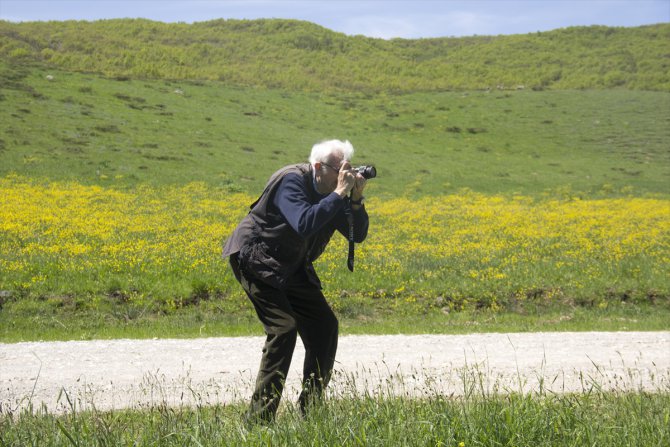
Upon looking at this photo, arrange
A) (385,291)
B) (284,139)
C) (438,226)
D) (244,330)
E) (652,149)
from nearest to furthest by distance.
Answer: (244,330)
(385,291)
(438,226)
(284,139)
(652,149)

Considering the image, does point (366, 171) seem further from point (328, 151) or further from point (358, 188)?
point (328, 151)

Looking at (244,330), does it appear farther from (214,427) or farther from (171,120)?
(171,120)

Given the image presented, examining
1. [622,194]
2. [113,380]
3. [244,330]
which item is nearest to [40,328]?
[244,330]

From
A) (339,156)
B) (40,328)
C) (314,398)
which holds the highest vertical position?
(339,156)

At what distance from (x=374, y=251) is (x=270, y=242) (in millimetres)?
13101

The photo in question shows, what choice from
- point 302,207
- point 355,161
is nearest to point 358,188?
point 302,207

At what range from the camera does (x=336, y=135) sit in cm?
4703

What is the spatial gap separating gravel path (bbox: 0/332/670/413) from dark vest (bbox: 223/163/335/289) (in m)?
→ 2.14

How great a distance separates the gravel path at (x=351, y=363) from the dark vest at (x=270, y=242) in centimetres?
214

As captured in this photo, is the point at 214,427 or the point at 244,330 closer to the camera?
the point at 214,427

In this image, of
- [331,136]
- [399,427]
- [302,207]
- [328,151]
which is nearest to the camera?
[399,427]

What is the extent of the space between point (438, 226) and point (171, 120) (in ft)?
84.7

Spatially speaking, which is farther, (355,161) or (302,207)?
(355,161)

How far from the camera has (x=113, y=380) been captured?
8602 mm
